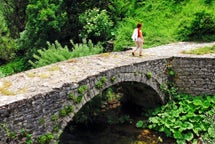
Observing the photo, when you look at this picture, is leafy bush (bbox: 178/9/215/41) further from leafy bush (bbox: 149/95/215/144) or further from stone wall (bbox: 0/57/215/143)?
leafy bush (bbox: 149/95/215/144)

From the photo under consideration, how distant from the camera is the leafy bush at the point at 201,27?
13.8 metres

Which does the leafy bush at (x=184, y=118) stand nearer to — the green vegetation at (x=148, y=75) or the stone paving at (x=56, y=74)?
the green vegetation at (x=148, y=75)

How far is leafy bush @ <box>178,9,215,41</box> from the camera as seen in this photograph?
13.8 meters

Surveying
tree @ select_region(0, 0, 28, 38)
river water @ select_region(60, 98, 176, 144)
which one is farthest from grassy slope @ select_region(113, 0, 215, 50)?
tree @ select_region(0, 0, 28, 38)

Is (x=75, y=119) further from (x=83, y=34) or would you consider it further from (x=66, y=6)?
(x=66, y=6)

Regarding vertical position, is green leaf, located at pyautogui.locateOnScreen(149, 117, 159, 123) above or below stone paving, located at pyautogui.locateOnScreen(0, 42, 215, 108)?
below

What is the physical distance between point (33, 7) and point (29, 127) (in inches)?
423

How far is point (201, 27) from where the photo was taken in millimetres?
13883

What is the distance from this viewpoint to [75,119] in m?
12.2

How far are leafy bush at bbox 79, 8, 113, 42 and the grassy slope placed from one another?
22.0 inches

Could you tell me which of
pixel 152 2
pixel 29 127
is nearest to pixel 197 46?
pixel 152 2

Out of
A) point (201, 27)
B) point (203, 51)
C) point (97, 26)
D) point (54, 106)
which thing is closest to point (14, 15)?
point (97, 26)

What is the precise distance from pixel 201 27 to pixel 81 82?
6.99 meters

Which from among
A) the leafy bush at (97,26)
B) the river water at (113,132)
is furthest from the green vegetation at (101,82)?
the leafy bush at (97,26)
